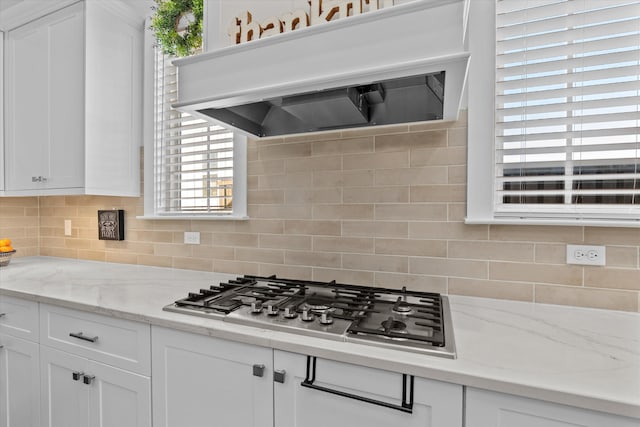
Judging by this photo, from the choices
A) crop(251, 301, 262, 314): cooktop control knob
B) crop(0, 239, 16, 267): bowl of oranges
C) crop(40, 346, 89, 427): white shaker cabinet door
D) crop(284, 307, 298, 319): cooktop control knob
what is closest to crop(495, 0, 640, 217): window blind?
crop(284, 307, 298, 319): cooktop control knob

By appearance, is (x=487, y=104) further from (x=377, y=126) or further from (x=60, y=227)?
(x=60, y=227)

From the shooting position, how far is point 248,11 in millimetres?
1421

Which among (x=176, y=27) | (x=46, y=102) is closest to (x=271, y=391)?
(x=176, y=27)

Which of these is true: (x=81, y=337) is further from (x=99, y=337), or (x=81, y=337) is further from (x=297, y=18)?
(x=297, y=18)

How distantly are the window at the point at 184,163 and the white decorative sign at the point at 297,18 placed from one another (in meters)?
0.75

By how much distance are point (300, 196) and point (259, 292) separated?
→ 576 millimetres

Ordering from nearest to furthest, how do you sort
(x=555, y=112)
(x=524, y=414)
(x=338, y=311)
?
(x=524, y=414) → (x=338, y=311) → (x=555, y=112)

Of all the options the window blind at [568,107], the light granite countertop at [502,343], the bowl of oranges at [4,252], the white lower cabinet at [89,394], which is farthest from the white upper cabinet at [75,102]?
the window blind at [568,107]

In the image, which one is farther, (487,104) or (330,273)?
(330,273)

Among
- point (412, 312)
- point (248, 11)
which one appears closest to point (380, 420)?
point (412, 312)

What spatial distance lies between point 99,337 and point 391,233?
1.37 meters

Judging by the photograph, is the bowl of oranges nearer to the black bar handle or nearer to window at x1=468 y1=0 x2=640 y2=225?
the black bar handle

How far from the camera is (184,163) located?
7.14 feet

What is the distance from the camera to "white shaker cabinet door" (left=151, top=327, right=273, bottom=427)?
112 centimetres
